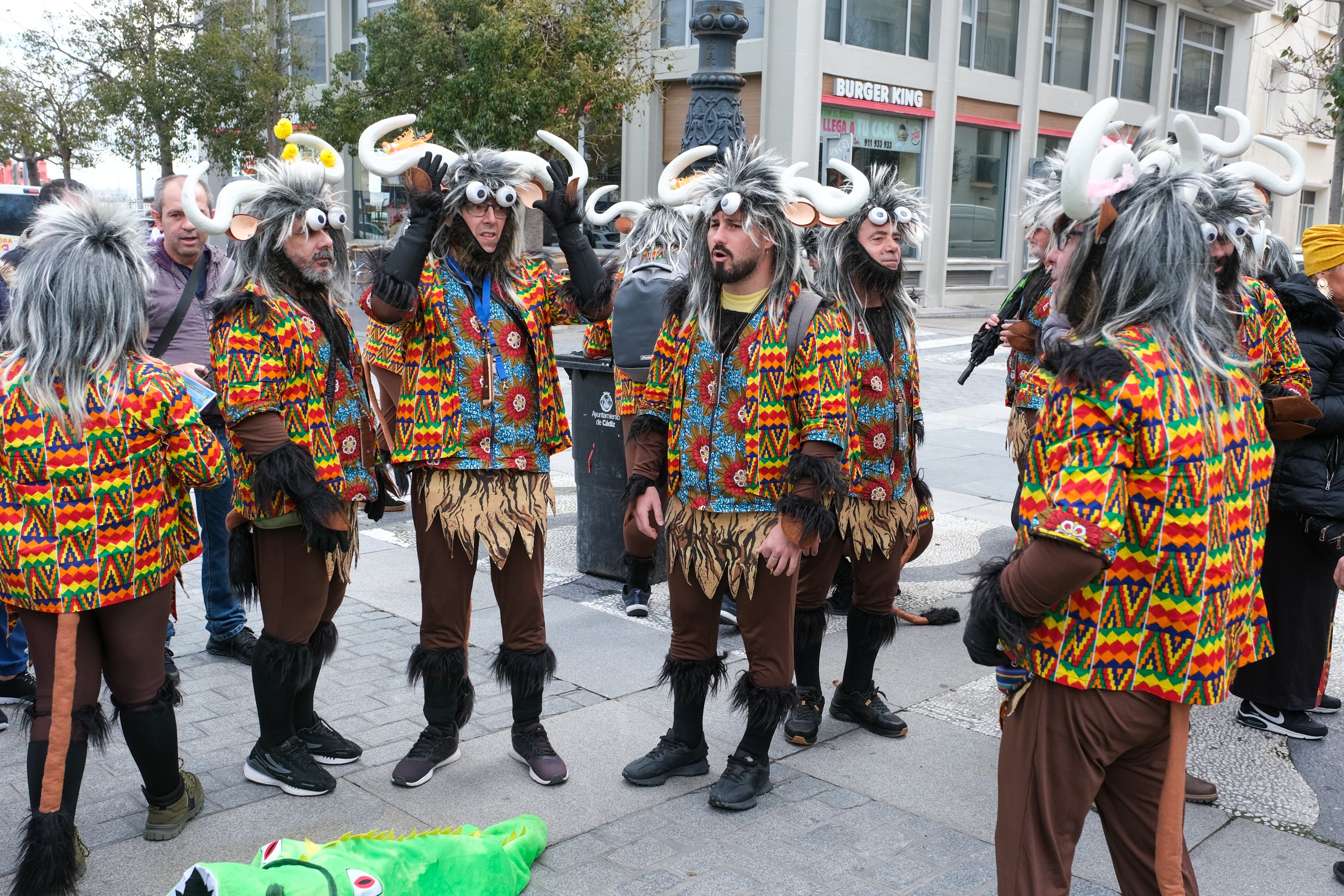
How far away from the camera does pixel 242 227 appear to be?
139 inches

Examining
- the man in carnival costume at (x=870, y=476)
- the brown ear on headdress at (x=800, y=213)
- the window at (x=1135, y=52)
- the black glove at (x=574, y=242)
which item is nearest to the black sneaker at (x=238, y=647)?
the black glove at (x=574, y=242)

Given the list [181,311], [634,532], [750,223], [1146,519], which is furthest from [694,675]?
[181,311]

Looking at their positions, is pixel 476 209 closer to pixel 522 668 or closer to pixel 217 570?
pixel 522 668

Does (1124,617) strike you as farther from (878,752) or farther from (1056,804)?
(878,752)

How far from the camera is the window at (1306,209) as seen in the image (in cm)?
3475

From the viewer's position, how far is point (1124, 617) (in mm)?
2334

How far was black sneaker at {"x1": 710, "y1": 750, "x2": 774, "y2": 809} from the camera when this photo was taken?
11.9 feet

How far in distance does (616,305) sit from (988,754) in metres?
2.39

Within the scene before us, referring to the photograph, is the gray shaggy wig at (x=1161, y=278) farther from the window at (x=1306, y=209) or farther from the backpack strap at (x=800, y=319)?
the window at (x=1306, y=209)

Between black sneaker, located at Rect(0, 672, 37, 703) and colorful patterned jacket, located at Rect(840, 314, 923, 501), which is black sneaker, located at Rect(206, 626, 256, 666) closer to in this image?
black sneaker, located at Rect(0, 672, 37, 703)

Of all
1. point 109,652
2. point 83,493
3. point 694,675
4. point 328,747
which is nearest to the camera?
point 83,493

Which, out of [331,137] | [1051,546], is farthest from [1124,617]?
[331,137]

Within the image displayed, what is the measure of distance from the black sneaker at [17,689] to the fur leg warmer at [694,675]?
2552 millimetres

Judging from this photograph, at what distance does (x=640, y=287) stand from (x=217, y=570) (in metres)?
2.22
